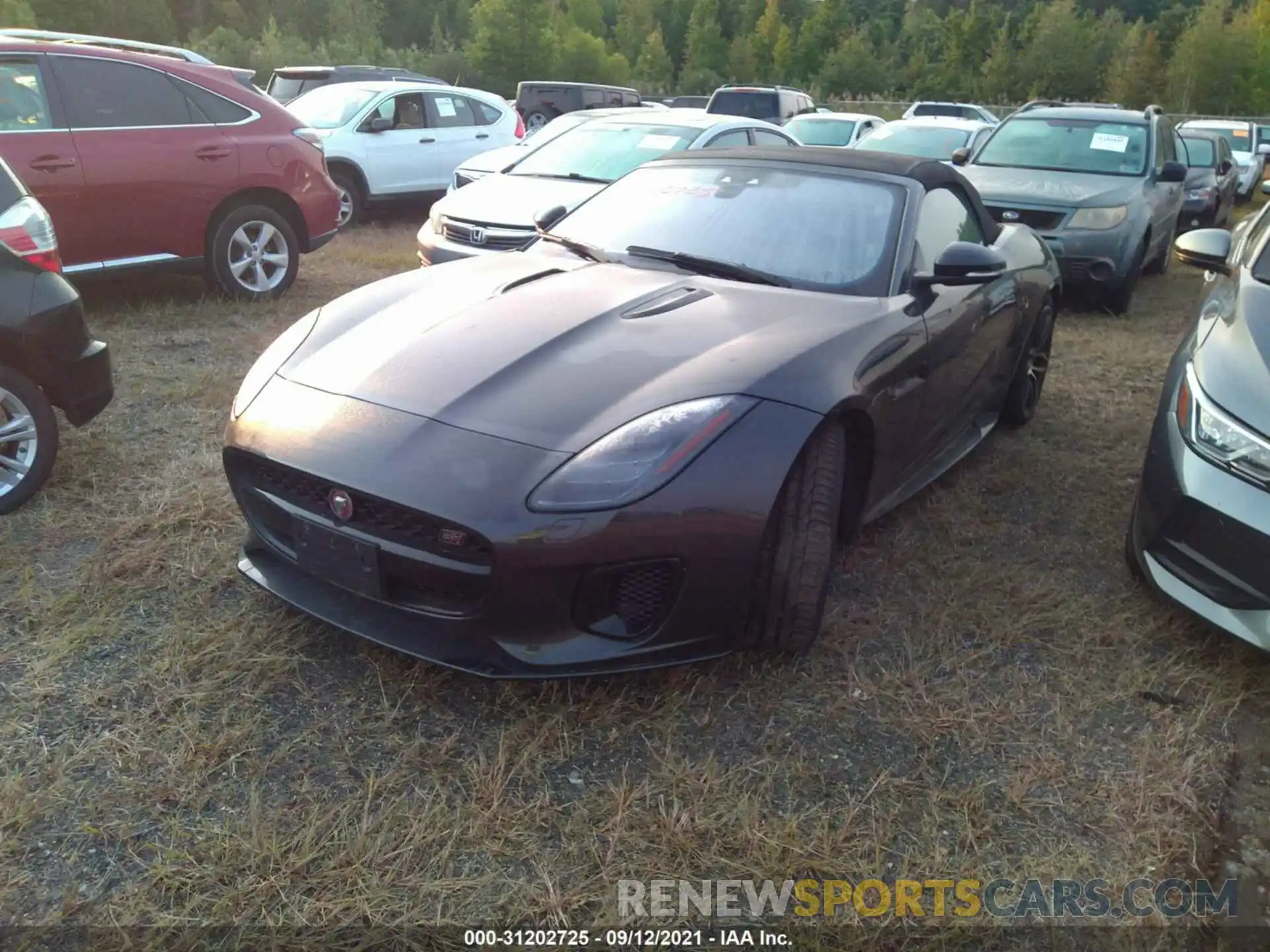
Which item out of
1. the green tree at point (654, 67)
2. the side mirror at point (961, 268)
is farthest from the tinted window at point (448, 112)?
the green tree at point (654, 67)

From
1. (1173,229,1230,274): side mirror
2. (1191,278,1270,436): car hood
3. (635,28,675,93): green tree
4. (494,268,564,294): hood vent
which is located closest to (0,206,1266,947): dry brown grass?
(1191,278,1270,436): car hood

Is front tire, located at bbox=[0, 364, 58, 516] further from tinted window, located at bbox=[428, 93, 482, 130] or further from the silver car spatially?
tinted window, located at bbox=[428, 93, 482, 130]

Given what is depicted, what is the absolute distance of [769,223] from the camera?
3586mm

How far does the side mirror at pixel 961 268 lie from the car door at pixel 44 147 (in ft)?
16.1

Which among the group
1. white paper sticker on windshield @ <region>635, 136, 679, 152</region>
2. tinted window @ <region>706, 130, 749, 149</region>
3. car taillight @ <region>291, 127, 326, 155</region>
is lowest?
tinted window @ <region>706, 130, 749, 149</region>

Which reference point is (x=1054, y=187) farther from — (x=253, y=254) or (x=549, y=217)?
(x=253, y=254)

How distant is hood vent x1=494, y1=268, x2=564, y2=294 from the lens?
10.9 feet

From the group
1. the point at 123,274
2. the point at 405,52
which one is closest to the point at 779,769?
the point at 123,274

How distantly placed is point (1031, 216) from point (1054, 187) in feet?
1.35

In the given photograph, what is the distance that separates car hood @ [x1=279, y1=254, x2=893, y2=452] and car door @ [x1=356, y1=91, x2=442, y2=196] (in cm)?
741

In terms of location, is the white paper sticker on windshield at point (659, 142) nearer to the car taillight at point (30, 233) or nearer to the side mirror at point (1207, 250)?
the side mirror at point (1207, 250)

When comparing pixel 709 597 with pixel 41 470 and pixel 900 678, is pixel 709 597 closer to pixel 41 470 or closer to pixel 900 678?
pixel 900 678

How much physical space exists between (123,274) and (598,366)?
471cm

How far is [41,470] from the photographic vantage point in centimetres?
361
